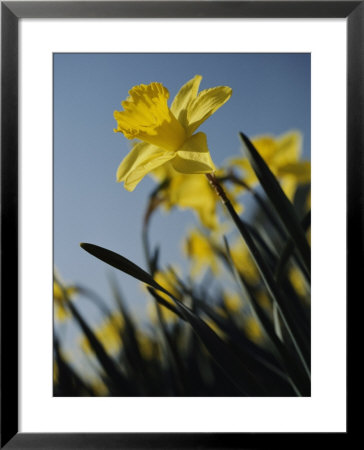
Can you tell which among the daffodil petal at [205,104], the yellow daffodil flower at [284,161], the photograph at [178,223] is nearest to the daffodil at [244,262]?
the photograph at [178,223]

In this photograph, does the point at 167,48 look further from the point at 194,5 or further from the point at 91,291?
the point at 91,291

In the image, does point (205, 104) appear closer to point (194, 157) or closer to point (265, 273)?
point (194, 157)

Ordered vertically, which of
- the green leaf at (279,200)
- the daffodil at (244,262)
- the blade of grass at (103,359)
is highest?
the green leaf at (279,200)

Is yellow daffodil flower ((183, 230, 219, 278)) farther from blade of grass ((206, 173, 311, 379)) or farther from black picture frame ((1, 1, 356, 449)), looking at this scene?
black picture frame ((1, 1, 356, 449))

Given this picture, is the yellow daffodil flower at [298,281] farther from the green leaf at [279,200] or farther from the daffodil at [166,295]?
the daffodil at [166,295]

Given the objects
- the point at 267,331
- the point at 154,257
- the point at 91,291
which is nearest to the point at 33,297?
the point at 91,291
